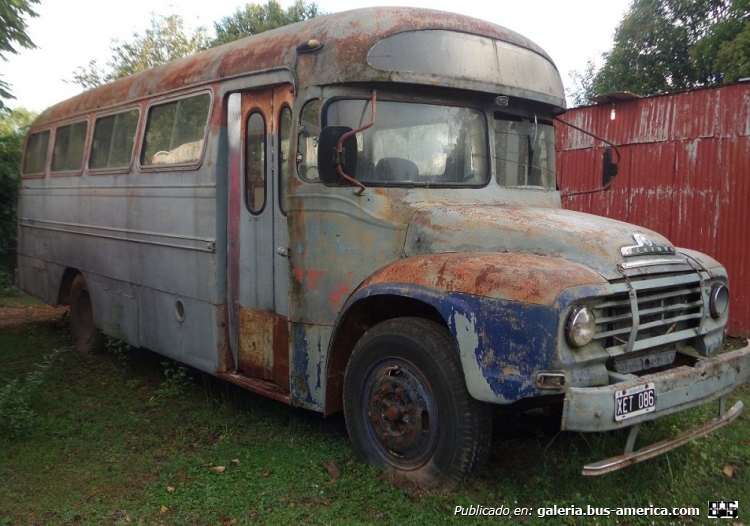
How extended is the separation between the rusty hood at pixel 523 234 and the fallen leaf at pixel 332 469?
149 cm

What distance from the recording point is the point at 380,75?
14.3ft

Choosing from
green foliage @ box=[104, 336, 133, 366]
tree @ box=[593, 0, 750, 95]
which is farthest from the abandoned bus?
tree @ box=[593, 0, 750, 95]

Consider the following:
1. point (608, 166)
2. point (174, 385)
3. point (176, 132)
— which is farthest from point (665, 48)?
point (174, 385)

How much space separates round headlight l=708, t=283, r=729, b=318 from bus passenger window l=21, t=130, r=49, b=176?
315 inches

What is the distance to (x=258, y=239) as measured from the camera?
17.0 feet

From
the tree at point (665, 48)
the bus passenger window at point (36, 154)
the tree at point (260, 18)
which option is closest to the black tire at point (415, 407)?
the bus passenger window at point (36, 154)

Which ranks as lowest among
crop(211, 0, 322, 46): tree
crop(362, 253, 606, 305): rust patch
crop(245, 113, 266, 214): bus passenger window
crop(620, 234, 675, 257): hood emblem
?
crop(362, 253, 606, 305): rust patch

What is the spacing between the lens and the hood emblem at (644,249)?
388cm

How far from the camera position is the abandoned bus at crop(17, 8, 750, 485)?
11.6ft

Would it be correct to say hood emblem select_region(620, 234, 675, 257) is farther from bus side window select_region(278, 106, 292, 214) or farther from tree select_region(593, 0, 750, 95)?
tree select_region(593, 0, 750, 95)

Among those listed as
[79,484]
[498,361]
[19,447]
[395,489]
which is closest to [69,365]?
[19,447]

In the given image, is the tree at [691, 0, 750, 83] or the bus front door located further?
the tree at [691, 0, 750, 83]

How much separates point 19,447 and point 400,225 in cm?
321

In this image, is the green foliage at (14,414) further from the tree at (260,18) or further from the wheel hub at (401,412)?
the tree at (260,18)
